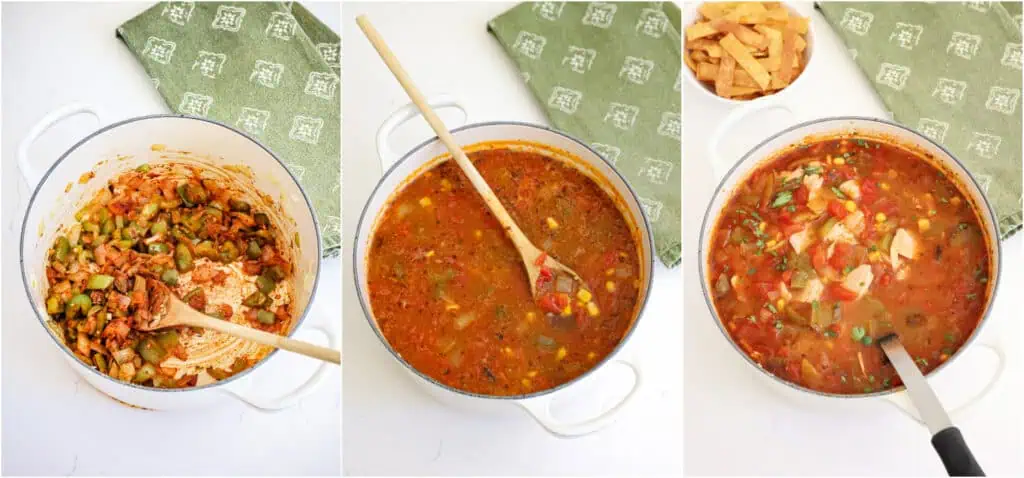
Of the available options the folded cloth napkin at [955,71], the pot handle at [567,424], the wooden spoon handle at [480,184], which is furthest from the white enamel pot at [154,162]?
the folded cloth napkin at [955,71]

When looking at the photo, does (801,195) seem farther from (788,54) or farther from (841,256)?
(788,54)

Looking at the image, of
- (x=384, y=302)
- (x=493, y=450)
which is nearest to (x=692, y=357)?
(x=493, y=450)

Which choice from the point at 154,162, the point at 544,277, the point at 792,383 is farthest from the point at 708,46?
the point at 154,162

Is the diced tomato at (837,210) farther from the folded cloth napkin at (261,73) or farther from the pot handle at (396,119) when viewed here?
the folded cloth napkin at (261,73)

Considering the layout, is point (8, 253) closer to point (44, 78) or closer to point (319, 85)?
point (44, 78)

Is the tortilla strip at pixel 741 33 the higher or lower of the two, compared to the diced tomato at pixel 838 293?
higher

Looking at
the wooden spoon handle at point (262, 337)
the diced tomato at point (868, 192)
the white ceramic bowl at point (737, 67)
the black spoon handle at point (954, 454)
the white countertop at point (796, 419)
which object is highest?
the white ceramic bowl at point (737, 67)

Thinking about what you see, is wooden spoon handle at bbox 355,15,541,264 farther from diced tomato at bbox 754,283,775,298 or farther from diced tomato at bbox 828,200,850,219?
diced tomato at bbox 828,200,850,219
